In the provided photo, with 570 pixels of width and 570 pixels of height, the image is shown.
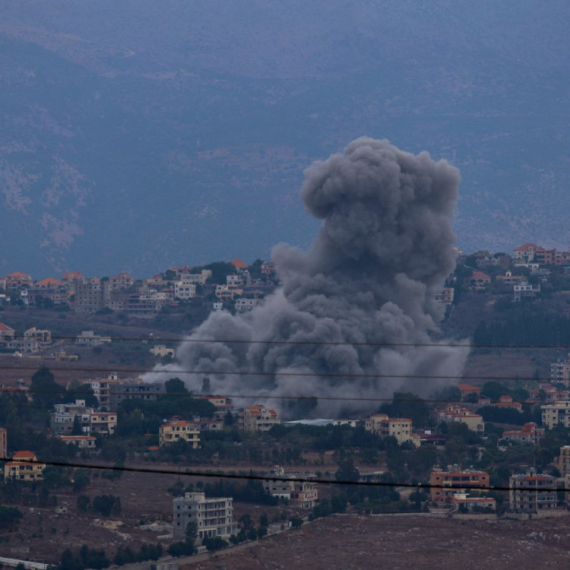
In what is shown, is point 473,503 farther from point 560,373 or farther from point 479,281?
point 479,281

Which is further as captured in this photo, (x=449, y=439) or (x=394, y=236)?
(x=394, y=236)

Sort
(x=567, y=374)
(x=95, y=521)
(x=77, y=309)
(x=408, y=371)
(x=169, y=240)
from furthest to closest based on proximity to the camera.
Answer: (x=169, y=240)
(x=77, y=309)
(x=567, y=374)
(x=408, y=371)
(x=95, y=521)

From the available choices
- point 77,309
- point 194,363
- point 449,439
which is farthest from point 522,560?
point 77,309

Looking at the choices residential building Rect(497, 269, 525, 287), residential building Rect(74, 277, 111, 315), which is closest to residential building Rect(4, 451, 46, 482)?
residential building Rect(74, 277, 111, 315)

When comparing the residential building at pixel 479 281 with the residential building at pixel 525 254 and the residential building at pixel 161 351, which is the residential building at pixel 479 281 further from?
the residential building at pixel 161 351

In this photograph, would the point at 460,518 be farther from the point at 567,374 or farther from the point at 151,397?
the point at 567,374

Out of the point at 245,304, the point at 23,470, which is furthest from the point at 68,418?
the point at 245,304

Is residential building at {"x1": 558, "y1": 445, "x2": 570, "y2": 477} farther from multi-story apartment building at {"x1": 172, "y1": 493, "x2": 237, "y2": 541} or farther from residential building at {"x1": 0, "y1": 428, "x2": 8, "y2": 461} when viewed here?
residential building at {"x1": 0, "y1": 428, "x2": 8, "y2": 461}
